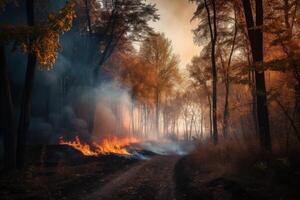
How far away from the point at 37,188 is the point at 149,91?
29.5 meters

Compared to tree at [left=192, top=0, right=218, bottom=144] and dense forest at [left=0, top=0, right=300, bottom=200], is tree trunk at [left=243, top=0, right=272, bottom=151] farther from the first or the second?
tree at [left=192, top=0, right=218, bottom=144]

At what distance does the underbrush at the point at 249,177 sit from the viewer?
860 centimetres

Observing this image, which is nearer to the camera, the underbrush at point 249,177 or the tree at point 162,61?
the underbrush at point 249,177

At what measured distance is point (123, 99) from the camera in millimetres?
41062

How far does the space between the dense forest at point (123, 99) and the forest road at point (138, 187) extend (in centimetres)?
4

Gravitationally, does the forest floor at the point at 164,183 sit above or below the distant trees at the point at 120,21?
below

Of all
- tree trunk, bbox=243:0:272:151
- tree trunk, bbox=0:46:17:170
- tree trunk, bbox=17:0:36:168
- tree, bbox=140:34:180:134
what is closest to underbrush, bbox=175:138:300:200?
tree trunk, bbox=243:0:272:151

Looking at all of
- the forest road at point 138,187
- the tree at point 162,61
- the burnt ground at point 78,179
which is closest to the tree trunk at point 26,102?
the burnt ground at point 78,179

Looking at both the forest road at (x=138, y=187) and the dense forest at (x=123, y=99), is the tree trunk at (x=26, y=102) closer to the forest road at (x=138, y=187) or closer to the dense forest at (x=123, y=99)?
the dense forest at (x=123, y=99)

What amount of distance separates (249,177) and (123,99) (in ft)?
105

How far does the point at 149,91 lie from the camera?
131 feet

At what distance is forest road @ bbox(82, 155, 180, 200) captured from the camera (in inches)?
402

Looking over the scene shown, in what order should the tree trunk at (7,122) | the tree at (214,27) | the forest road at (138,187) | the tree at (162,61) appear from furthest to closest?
the tree at (162,61)
the tree at (214,27)
the tree trunk at (7,122)
the forest road at (138,187)

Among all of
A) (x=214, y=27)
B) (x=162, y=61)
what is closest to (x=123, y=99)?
(x=162, y=61)
